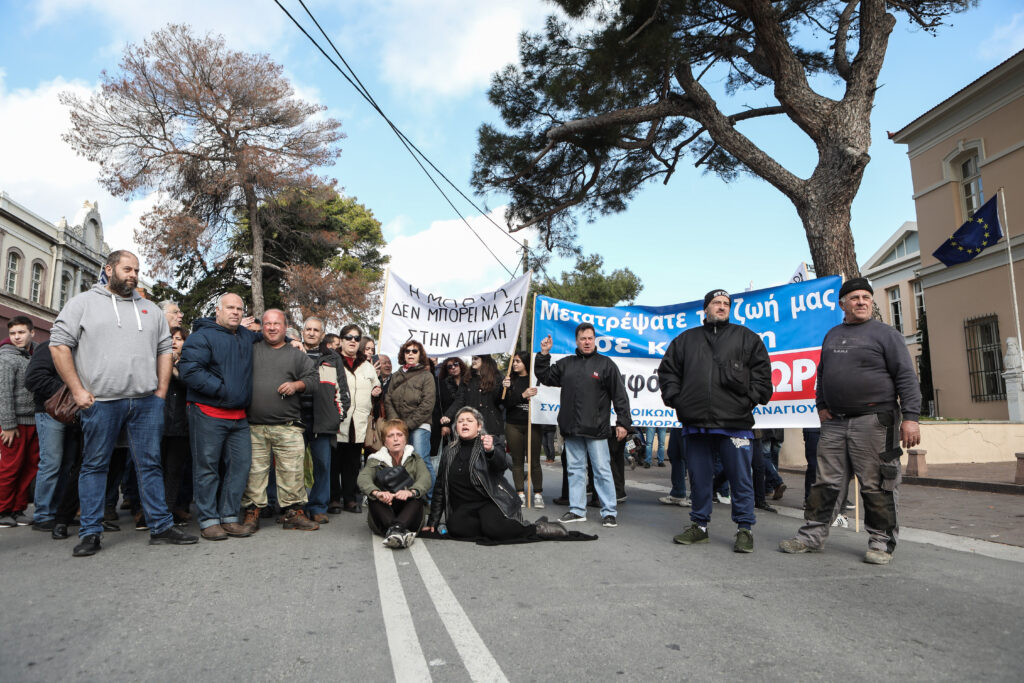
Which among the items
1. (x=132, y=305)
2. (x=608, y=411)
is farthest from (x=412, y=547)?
(x=132, y=305)

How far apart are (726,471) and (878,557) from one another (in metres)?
1.21

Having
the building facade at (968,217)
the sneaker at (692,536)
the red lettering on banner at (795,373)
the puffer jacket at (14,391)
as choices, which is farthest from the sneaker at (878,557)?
the building facade at (968,217)

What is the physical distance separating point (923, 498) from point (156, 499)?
347 inches

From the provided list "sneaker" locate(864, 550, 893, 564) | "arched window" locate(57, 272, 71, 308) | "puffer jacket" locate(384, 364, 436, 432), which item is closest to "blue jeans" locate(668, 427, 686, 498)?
"puffer jacket" locate(384, 364, 436, 432)

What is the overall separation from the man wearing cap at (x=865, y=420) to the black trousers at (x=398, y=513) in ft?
9.58

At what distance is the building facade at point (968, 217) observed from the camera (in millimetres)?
17859

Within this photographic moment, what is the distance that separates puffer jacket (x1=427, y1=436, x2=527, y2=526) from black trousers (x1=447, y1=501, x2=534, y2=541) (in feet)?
0.18

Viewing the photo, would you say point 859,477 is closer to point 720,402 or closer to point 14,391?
point 720,402

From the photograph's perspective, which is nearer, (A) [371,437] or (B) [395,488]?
(B) [395,488]

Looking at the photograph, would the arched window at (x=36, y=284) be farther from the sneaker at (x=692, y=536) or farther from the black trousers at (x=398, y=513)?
the sneaker at (x=692, y=536)

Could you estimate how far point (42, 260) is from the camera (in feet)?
125

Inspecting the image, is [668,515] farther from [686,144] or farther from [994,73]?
[994,73]

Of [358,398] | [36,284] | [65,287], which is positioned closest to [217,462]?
[358,398]

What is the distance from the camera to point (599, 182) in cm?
1365
